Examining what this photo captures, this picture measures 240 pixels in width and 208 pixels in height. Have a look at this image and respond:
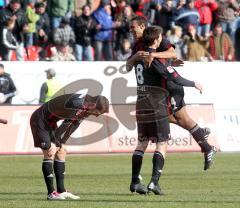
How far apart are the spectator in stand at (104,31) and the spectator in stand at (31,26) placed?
6.40ft

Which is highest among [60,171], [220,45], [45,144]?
[45,144]

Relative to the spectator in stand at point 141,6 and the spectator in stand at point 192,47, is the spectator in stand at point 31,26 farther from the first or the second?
the spectator in stand at point 192,47

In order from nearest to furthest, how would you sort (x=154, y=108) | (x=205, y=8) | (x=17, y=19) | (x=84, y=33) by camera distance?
(x=154, y=108) → (x=17, y=19) → (x=84, y=33) → (x=205, y=8)

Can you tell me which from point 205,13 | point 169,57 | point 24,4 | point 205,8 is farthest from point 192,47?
point 169,57

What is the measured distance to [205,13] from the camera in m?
29.5

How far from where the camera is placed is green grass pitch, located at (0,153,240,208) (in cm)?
1246

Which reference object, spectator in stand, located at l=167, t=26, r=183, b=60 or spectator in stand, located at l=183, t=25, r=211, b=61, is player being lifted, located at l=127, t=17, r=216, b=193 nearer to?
spectator in stand, located at l=167, t=26, r=183, b=60

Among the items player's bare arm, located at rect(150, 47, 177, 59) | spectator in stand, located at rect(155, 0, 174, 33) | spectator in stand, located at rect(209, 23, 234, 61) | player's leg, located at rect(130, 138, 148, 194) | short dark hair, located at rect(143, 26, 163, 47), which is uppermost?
short dark hair, located at rect(143, 26, 163, 47)

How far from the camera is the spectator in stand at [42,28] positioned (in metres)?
27.5

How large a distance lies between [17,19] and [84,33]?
2.14 meters

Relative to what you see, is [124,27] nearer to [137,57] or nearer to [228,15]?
[228,15]

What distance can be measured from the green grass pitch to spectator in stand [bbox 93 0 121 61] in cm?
621

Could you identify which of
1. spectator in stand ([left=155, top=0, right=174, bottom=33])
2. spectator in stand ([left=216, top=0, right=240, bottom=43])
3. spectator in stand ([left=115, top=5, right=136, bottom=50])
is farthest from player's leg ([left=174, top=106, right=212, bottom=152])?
spectator in stand ([left=216, top=0, right=240, bottom=43])

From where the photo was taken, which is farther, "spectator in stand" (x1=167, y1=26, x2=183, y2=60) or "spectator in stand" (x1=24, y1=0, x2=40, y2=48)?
"spectator in stand" (x1=167, y1=26, x2=183, y2=60)
